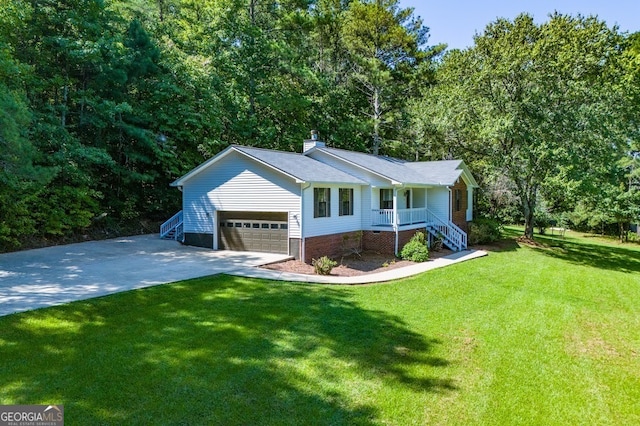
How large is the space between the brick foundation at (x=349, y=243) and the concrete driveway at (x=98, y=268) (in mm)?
1145

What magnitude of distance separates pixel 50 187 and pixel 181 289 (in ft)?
39.2

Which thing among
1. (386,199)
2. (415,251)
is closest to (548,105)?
(386,199)

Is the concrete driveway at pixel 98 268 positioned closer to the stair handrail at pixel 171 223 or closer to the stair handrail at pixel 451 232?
the stair handrail at pixel 171 223

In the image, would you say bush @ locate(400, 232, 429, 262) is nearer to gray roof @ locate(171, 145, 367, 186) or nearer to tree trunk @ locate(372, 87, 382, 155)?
gray roof @ locate(171, 145, 367, 186)

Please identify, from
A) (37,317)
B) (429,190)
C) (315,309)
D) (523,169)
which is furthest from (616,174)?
(37,317)

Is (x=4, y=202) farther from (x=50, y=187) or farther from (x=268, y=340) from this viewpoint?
(x=268, y=340)

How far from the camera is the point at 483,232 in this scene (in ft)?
72.4

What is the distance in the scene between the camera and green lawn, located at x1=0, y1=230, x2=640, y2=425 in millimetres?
5008

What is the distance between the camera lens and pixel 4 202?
15.6 meters

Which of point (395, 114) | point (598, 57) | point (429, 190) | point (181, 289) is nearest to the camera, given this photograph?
point (181, 289)

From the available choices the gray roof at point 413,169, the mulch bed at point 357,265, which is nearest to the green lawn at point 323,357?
the mulch bed at point 357,265

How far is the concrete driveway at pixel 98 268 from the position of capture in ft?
31.3

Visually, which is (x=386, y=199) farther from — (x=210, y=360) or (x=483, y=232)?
(x=210, y=360)

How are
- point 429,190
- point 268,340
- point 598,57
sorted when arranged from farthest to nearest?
point 429,190
point 598,57
point 268,340
